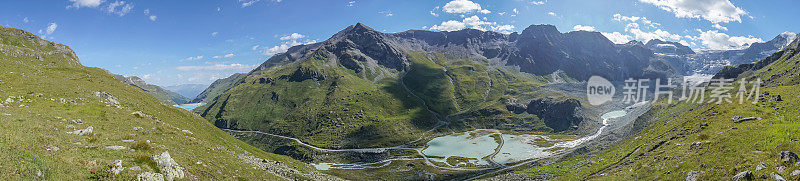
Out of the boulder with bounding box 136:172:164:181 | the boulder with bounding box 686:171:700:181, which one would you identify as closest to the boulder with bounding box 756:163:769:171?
the boulder with bounding box 686:171:700:181

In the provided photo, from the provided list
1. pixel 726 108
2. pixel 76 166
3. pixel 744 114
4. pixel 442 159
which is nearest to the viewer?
pixel 76 166

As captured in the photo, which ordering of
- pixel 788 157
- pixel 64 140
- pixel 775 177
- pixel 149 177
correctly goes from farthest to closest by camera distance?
pixel 788 157 → pixel 64 140 → pixel 775 177 → pixel 149 177

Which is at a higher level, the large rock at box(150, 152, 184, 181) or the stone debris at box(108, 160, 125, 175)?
the stone debris at box(108, 160, 125, 175)

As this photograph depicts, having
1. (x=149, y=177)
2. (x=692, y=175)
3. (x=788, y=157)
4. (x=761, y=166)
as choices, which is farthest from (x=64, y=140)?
(x=692, y=175)

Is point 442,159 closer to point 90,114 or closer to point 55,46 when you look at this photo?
point 90,114

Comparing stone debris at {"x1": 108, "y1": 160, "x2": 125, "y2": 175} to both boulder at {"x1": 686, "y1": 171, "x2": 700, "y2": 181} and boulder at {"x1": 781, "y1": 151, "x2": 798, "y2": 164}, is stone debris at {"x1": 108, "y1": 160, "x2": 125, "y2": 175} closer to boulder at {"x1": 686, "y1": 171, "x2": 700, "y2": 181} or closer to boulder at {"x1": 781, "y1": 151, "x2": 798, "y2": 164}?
boulder at {"x1": 781, "y1": 151, "x2": 798, "y2": 164}

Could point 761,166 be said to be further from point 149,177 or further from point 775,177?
point 149,177

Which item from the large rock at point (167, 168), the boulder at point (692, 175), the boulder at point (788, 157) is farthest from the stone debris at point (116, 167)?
the boulder at point (692, 175)

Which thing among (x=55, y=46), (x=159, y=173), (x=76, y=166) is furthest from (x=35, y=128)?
(x=55, y=46)
